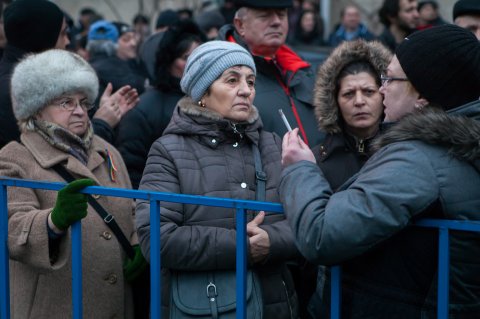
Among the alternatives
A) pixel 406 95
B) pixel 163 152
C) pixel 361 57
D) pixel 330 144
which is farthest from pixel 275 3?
pixel 406 95

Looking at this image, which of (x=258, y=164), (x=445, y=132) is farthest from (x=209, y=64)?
(x=445, y=132)

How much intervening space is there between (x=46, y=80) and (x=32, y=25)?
2.71 feet

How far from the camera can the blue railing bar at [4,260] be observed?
269cm

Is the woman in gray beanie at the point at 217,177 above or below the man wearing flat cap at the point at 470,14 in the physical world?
below

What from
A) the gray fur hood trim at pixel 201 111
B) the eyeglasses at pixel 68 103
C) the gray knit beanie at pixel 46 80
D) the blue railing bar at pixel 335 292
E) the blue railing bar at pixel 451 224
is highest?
the gray knit beanie at pixel 46 80

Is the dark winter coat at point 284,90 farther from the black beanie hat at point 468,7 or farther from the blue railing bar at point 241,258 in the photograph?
the blue railing bar at point 241,258

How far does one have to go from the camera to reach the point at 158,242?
2355 mm

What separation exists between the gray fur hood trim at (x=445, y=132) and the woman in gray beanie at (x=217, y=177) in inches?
30.7

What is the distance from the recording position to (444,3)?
1220 centimetres

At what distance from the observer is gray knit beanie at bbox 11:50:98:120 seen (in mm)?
3045

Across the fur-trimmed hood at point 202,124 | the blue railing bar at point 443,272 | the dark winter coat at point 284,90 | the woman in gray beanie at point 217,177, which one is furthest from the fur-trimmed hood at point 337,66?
the blue railing bar at point 443,272

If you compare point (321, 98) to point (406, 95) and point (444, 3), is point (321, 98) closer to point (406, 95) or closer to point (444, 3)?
point (406, 95)

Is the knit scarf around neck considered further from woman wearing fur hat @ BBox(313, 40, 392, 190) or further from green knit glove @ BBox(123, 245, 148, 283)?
woman wearing fur hat @ BBox(313, 40, 392, 190)

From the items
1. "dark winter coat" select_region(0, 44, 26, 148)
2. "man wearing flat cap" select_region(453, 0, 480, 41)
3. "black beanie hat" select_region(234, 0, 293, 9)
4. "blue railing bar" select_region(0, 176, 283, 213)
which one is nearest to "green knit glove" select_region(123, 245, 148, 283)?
"blue railing bar" select_region(0, 176, 283, 213)
